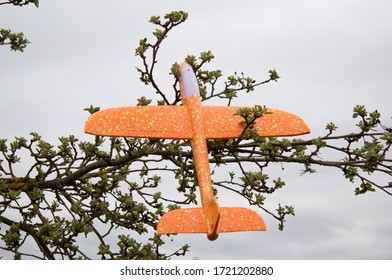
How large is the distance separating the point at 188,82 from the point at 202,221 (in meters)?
2.10

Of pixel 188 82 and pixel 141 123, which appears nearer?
pixel 141 123

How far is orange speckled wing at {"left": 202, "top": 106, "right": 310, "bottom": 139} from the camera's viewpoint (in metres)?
8.41

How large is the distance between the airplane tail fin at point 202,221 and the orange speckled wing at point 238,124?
1019 mm

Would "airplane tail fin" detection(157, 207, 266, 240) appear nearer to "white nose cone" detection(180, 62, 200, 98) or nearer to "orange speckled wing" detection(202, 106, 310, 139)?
"orange speckled wing" detection(202, 106, 310, 139)

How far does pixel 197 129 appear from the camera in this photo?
325 inches

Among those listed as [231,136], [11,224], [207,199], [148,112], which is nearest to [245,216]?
[207,199]

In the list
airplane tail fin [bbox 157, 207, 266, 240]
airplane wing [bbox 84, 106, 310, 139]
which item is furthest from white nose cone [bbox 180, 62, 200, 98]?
airplane tail fin [bbox 157, 207, 266, 240]

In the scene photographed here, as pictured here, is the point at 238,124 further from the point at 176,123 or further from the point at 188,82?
the point at 188,82

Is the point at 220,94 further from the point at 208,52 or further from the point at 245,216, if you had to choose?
the point at 245,216

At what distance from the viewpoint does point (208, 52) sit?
30.9 ft

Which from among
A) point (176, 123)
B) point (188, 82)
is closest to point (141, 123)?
point (176, 123)

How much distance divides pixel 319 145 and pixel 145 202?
105 inches

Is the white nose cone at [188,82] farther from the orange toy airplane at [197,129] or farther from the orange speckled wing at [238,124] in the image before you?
the orange speckled wing at [238,124]
